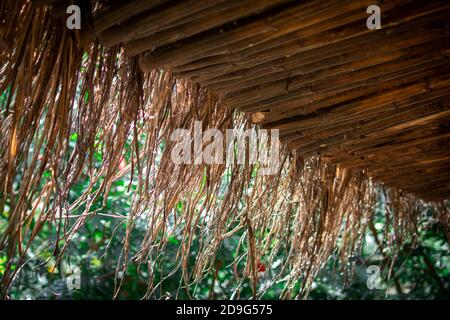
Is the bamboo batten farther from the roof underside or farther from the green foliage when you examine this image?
the green foliage

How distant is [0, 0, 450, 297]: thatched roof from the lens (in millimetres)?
1038

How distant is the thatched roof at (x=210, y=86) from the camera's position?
3.41ft

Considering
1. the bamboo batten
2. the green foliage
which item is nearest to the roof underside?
the bamboo batten

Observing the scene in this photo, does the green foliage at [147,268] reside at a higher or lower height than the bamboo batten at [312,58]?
lower

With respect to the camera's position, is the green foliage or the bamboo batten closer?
the bamboo batten

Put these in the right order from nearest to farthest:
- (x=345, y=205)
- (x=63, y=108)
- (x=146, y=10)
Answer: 1. (x=146, y=10)
2. (x=63, y=108)
3. (x=345, y=205)

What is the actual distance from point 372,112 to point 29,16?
82 centimetres

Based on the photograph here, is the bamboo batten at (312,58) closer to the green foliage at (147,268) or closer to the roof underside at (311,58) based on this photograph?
the roof underside at (311,58)

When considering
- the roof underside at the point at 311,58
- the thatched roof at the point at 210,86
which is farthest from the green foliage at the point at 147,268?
the roof underside at the point at 311,58

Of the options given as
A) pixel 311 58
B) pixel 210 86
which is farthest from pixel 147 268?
pixel 311 58

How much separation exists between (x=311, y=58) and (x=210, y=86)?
0.81 feet

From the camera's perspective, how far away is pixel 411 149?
174 cm
